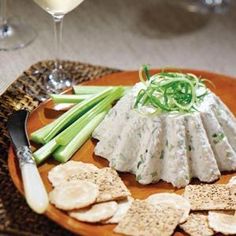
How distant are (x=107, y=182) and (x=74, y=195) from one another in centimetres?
9

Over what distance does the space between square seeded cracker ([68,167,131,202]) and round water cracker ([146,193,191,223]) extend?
52 mm

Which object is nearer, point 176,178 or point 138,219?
point 138,219

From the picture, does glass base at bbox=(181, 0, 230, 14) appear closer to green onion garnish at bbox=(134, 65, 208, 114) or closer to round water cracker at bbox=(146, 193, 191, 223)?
green onion garnish at bbox=(134, 65, 208, 114)

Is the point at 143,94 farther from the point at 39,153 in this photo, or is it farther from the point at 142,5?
the point at 142,5

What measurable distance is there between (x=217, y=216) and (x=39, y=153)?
409 mm

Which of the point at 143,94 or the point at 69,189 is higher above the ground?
the point at 143,94

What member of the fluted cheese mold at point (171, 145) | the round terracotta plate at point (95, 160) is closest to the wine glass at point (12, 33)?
the round terracotta plate at point (95, 160)

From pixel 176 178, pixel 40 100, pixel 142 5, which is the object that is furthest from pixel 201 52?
pixel 176 178

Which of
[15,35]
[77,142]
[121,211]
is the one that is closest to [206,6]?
[15,35]

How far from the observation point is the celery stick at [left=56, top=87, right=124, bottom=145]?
5.56 feet

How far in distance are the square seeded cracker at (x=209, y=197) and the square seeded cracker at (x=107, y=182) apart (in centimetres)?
13

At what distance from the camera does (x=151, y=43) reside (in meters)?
2.38

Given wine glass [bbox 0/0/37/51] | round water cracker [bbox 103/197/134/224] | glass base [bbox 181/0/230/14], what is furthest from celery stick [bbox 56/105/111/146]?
glass base [bbox 181/0/230/14]

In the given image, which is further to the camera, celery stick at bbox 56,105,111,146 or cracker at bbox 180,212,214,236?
celery stick at bbox 56,105,111,146
